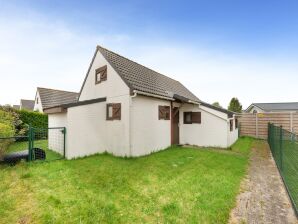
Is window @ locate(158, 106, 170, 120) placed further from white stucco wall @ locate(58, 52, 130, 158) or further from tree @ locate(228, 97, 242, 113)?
tree @ locate(228, 97, 242, 113)

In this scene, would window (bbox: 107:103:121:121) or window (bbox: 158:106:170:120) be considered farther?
window (bbox: 158:106:170:120)

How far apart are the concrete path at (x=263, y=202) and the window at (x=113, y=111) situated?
22.1 ft

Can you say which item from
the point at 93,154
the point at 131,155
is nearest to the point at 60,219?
the point at 131,155

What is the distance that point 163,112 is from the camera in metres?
12.2

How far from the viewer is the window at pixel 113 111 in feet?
33.9

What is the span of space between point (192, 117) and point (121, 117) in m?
6.39

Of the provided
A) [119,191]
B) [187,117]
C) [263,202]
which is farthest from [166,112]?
[263,202]

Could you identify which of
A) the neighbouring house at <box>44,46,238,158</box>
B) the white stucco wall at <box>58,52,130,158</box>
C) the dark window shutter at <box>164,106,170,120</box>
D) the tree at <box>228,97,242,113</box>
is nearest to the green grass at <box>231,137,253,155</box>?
the neighbouring house at <box>44,46,238,158</box>

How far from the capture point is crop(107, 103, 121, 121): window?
10320 millimetres

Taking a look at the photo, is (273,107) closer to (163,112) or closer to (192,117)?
(192,117)

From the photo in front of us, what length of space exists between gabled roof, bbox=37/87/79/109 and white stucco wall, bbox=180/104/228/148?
58.6 feet

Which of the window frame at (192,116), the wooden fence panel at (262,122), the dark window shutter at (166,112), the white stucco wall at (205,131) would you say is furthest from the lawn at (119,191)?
the wooden fence panel at (262,122)

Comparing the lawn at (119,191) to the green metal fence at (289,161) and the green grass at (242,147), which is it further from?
the green grass at (242,147)

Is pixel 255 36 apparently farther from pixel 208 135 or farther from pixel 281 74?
pixel 281 74
